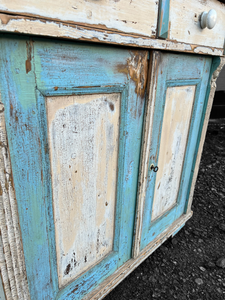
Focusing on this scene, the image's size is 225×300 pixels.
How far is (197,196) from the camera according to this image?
7.80ft

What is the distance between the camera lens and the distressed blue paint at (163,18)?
83 cm

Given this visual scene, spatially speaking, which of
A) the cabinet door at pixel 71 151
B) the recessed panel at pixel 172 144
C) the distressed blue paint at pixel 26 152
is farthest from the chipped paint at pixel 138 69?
the distressed blue paint at pixel 26 152

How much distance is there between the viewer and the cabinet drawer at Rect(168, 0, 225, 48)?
0.91m

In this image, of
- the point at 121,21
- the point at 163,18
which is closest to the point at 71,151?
the point at 121,21

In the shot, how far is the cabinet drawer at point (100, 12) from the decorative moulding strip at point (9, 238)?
0.84 ft

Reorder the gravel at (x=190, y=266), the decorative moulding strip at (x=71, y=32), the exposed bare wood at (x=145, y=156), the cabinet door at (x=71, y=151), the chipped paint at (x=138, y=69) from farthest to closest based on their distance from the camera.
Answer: the gravel at (x=190, y=266) → the exposed bare wood at (x=145, y=156) → the chipped paint at (x=138, y=69) → the cabinet door at (x=71, y=151) → the decorative moulding strip at (x=71, y=32)

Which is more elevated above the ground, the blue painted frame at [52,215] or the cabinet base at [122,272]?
the blue painted frame at [52,215]

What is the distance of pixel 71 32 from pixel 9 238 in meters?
0.67

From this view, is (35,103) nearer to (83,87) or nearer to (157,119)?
(83,87)

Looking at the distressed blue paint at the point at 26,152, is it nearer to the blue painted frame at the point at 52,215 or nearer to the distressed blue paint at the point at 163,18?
the blue painted frame at the point at 52,215

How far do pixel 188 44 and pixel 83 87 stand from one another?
651 millimetres

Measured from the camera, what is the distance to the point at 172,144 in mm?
1278

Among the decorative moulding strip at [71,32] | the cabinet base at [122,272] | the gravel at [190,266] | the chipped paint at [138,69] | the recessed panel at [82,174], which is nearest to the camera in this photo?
the decorative moulding strip at [71,32]

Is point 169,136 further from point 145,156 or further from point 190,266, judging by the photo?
point 190,266
